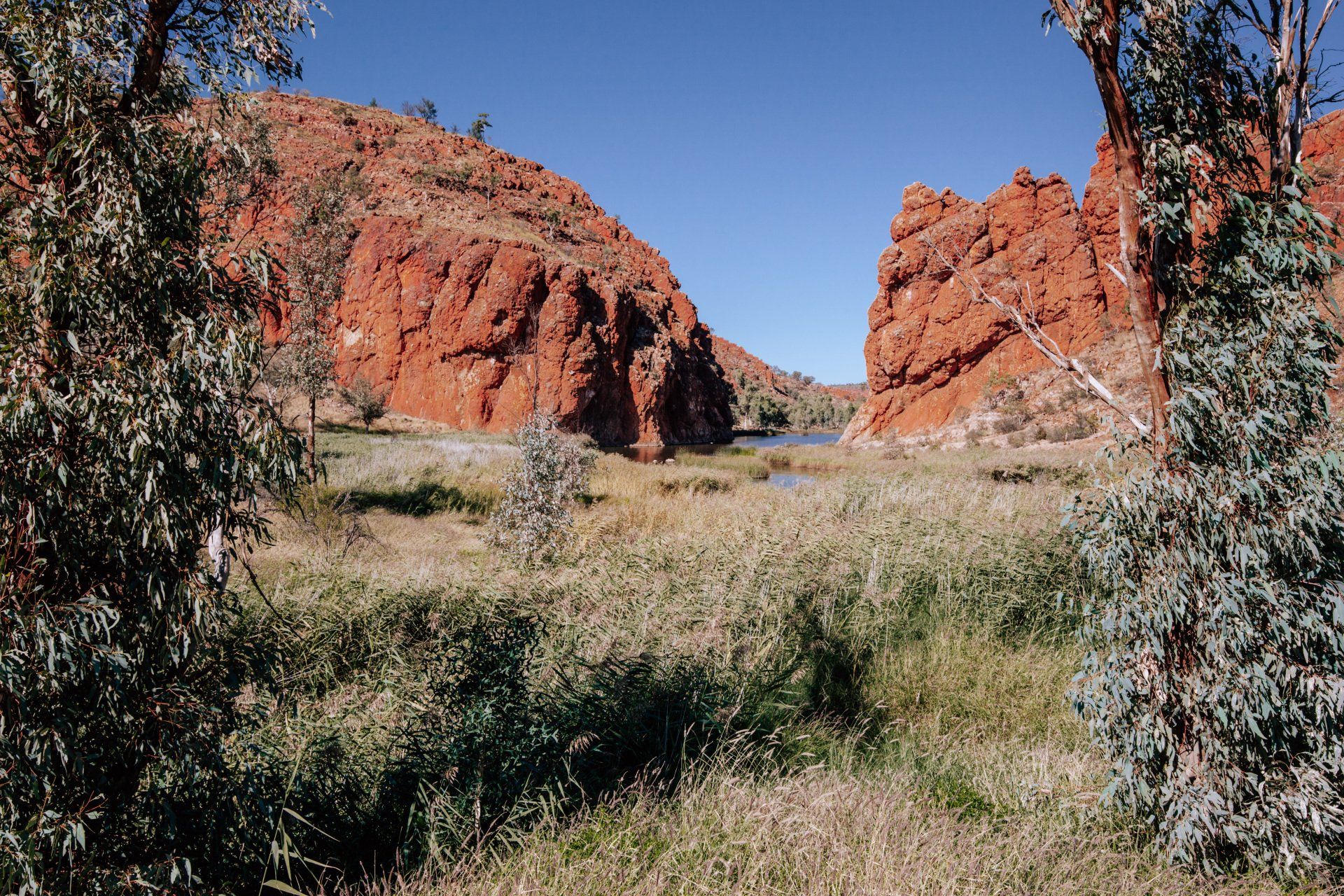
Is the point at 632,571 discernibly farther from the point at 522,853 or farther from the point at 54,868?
the point at 54,868

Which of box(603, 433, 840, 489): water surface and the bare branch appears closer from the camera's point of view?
the bare branch

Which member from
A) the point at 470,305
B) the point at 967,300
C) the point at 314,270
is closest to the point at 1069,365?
the point at 314,270

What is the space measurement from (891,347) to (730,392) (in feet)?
177

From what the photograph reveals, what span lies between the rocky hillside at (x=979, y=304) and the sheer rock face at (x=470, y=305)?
19.1m

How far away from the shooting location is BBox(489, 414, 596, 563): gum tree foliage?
10914 millimetres

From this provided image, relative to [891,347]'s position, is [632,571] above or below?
below

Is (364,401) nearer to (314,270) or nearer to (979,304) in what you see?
(314,270)

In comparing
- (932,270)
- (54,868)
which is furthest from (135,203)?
(932,270)

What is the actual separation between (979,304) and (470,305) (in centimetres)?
3266

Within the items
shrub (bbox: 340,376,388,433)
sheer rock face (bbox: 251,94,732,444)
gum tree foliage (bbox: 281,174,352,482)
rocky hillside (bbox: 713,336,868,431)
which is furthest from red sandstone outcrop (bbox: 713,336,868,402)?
gum tree foliage (bbox: 281,174,352,482)

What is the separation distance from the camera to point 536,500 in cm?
1121

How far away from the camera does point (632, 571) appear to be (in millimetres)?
7070

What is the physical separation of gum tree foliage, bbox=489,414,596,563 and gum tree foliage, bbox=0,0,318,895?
7.96 metres

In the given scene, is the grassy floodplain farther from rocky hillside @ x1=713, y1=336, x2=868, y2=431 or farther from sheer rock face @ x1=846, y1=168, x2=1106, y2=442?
rocky hillside @ x1=713, y1=336, x2=868, y2=431
